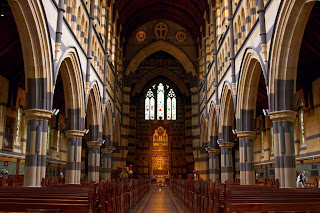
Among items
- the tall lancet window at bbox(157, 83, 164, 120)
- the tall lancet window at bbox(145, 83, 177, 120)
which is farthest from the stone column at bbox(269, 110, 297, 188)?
the tall lancet window at bbox(157, 83, 164, 120)

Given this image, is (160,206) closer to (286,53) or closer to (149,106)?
(286,53)

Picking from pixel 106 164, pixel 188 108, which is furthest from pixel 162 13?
pixel 106 164

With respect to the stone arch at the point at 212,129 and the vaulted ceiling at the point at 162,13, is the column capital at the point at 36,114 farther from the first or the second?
the vaulted ceiling at the point at 162,13

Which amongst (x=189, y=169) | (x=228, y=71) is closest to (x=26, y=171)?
(x=228, y=71)

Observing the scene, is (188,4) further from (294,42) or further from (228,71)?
(294,42)

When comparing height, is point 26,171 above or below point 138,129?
below

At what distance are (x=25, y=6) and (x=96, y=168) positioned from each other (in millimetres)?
12586

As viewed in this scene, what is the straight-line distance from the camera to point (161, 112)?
133 feet

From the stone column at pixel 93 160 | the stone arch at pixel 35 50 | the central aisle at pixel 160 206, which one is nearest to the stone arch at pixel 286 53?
the central aisle at pixel 160 206

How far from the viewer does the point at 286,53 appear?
11266 millimetres

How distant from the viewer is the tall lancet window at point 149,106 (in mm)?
40375

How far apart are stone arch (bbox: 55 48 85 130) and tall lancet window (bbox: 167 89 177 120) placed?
24.5m

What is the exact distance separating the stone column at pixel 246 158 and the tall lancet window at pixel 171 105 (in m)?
24.2

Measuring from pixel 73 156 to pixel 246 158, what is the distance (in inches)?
329
